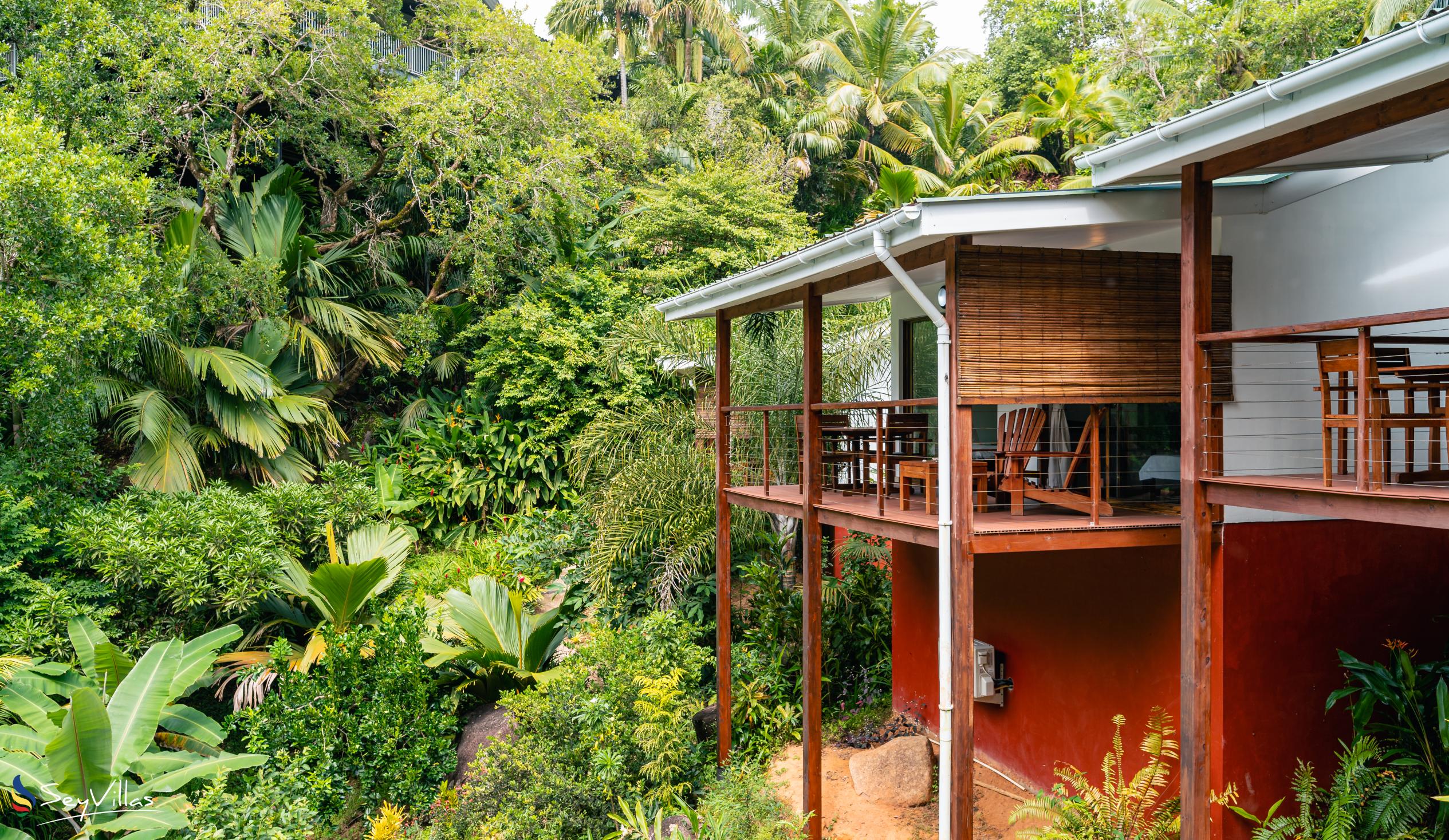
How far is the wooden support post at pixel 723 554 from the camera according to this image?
372 inches

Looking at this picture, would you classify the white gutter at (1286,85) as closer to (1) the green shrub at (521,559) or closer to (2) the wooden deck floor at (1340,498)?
(2) the wooden deck floor at (1340,498)

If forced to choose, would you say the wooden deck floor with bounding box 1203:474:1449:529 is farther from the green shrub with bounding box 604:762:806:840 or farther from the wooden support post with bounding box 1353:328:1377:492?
the green shrub with bounding box 604:762:806:840

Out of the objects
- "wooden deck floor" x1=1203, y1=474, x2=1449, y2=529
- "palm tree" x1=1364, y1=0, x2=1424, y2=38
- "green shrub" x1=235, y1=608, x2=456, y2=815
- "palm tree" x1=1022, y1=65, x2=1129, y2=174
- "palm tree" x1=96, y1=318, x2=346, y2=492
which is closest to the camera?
"wooden deck floor" x1=1203, y1=474, x2=1449, y2=529

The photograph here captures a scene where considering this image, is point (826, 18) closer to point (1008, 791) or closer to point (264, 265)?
point (264, 265)

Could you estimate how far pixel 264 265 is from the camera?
526 inches

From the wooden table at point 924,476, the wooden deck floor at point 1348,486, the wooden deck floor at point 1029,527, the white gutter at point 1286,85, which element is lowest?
the wooden deck floor at point 1029,527

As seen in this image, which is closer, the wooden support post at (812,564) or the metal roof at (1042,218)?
the metal roof at (1042,218)

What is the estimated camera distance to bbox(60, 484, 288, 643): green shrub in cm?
1018

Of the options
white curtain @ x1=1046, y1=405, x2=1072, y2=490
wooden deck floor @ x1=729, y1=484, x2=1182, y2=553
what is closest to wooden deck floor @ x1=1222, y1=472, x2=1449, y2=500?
wooden deck floor @ x1=729, y1=484, x2=1182, y2=553

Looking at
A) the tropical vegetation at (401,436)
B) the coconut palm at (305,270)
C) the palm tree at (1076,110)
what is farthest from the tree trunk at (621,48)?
the coconut palm at (305,270)

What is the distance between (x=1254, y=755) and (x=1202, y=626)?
1.26 meters

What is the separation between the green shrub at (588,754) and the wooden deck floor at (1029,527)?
9.09 feet

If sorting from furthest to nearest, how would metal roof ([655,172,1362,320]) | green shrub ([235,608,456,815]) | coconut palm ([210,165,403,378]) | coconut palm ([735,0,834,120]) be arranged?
coconut palm ([735,0,834,120]) < coconut palm ([210,165,403,378]) < green shrub ([235,608,456,815]) < metal roof ([655,172,1362,320])

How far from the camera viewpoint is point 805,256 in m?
7.02
